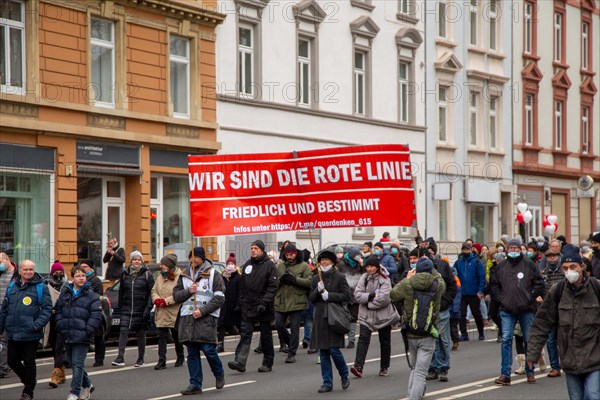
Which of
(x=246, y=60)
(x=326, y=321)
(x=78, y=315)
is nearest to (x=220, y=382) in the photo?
(x=326, y=321)

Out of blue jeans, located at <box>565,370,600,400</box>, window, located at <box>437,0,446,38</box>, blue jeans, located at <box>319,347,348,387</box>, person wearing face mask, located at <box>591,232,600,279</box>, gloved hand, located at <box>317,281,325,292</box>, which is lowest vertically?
blue jeans, located at <box>319,347,348,387</box>

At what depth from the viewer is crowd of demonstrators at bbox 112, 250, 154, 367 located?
17.8 metres


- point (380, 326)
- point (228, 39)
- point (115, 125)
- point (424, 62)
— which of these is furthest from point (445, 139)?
point (380, 326)

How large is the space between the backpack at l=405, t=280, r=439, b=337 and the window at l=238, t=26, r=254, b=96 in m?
18.6

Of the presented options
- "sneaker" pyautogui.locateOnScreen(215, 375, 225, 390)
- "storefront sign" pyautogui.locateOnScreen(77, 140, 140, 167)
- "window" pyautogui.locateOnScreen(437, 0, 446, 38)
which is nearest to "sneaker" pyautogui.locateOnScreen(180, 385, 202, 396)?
"sneaker" pyautogui.locateOnScreen(215, 375, 225, 390)

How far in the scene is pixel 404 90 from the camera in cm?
3922

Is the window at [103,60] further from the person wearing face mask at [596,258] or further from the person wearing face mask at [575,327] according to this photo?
the person wearing face mask at [575,327]

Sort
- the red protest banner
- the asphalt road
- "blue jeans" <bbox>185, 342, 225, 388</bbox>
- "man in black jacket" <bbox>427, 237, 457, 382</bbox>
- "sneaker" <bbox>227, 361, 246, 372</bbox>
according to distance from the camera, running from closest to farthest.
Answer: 1. the asphalt road
2. "blue jeans" <bbox>185, 342, 225, 388</bbox>
3. the red protest banner
4. "man in black jacket" <bbox>427, 237, 457, 382</bbox>
5. "sneaker" <bbox>227, 361, 246, 372</bbox>

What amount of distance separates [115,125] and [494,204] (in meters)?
20.5

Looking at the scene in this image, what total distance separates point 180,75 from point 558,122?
23996 millimetres

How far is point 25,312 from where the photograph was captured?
14008 millimetres

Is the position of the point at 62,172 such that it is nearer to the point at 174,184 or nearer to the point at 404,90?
the point at 174,184

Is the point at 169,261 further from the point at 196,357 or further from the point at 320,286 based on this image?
the point at 320,286

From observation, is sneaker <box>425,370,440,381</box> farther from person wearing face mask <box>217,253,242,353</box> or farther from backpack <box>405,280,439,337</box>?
person wearing face mask <box>217,253,242,353</box>
